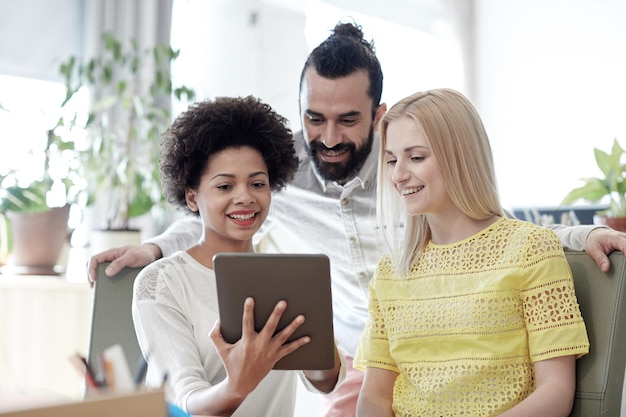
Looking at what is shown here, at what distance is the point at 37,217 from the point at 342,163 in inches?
55.6

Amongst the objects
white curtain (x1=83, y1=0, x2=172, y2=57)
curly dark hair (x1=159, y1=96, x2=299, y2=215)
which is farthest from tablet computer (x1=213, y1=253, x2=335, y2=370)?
white curtain (x1=83, y1=0, x2=172, y2=57)

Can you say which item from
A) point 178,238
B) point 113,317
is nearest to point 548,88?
point 178,238

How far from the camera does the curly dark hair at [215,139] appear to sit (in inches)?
62.3

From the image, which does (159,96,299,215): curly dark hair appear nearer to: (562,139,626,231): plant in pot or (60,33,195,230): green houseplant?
(562,139,626,231): plant in pot

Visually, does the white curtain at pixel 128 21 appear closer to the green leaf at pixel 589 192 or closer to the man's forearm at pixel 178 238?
the man's forearm at pixel 178 238

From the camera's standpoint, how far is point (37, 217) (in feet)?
9.53

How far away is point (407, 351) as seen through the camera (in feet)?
4.73

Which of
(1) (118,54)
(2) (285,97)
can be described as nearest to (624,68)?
(2) (285,97)

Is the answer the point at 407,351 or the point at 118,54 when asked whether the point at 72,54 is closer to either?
the point at 118,54

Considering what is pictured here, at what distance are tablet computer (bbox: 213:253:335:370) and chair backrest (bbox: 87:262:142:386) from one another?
1.63 feet

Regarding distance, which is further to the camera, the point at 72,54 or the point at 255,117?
the point at 72,54

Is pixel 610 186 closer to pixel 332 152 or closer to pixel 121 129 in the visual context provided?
pixel 332 152

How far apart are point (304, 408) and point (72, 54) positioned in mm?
2051

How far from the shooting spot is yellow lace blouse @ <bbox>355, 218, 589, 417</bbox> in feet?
4.32
